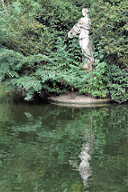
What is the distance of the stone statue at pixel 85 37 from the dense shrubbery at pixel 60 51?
299mm

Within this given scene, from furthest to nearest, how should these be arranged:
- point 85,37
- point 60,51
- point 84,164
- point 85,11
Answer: point 85,11 → point 85,37 → point 60,51 → point 84,164

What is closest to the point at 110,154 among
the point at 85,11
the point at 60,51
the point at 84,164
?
the point at 84,164

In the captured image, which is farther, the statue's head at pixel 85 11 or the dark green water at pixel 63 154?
the statue's head at pixel 85 11

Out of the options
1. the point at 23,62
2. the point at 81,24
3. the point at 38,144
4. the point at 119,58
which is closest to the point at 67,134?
the point at 38,144

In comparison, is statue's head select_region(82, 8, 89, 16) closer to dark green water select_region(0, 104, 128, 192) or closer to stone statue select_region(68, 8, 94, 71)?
stone statue select_region(68, 8, 94, 71)

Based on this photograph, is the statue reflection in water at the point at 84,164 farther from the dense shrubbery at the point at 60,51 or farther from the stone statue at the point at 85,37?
the stone statue at the point at 85,37

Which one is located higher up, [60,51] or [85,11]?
[85,11]

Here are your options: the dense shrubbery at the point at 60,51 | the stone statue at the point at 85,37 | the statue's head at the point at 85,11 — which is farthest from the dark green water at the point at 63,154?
the statue's head at the point at 85,11

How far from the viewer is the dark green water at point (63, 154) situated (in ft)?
11.5

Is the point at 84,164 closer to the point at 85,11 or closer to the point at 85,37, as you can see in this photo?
the point at 85,37

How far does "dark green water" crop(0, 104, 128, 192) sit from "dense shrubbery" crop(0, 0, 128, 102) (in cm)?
338

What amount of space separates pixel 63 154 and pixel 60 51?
7.94 meters

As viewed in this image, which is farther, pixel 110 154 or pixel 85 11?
pixel 85 11

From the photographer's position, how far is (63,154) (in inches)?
185
